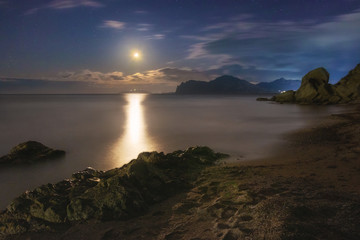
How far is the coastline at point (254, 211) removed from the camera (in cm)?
483

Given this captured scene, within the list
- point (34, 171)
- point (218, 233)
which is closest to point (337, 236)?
point (218, 233)

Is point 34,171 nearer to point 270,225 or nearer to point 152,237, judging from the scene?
point 152,237

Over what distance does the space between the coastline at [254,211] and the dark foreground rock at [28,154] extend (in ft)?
31.6

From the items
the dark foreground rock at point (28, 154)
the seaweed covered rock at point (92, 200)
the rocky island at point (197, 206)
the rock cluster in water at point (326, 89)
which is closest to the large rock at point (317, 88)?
the rock cluster in water at point (326, 89)

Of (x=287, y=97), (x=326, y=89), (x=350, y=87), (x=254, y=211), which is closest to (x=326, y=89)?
(x=326, y=89)

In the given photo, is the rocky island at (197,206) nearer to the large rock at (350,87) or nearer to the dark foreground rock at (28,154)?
the dark foreground rock at (28,154)

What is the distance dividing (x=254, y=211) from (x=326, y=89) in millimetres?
68728

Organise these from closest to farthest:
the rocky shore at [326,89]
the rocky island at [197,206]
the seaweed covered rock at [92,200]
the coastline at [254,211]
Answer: the coastline at [254,211] < the rocky island at [197,206] < the seaweed covered rock at [92,200] < the rocky shore at [326,89]

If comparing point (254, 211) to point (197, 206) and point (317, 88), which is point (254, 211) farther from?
point (317, 88)

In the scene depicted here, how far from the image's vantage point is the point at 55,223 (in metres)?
6.39

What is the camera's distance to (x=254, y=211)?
18.3 ft

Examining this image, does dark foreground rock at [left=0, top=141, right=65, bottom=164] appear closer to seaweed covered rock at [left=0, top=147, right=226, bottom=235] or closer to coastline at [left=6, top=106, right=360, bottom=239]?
seaweed covered rock at [left=0, top=147, right=226, bottom=235]

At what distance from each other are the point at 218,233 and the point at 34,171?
38.0 ft

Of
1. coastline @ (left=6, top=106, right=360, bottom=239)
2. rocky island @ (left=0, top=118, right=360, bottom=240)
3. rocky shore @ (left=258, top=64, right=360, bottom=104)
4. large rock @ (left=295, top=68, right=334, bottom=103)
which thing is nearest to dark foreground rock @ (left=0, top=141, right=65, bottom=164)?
rocky island @ (left=0, top=118, right=360, bottom=240)
